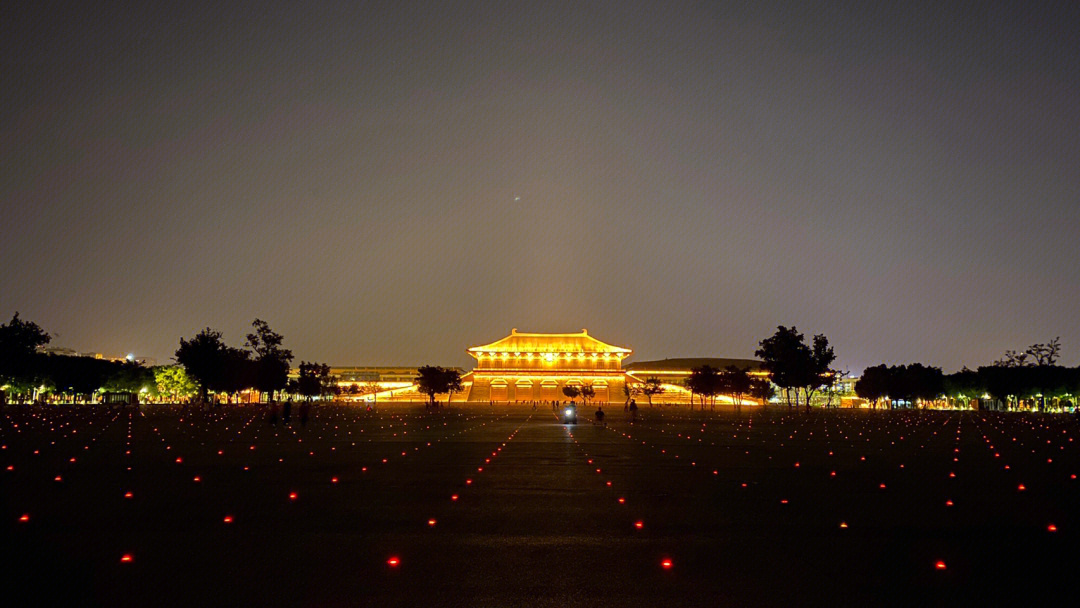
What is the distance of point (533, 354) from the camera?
158250 mm

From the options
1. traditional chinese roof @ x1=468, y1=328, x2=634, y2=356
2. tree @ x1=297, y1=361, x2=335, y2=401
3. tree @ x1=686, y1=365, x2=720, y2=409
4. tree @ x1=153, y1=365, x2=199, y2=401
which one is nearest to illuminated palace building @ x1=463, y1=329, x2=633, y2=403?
traditional chinese roof @ x1=468, y1=328, x2=634, y2=356

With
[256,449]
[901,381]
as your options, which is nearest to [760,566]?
[256,449]

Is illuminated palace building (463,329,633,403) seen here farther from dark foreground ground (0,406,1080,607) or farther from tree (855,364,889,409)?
dark foreground ground (0,406,1080,607)

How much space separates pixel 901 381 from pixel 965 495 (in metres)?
92.6

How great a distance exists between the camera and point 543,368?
15162 cm

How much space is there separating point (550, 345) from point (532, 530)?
150398 millimetres

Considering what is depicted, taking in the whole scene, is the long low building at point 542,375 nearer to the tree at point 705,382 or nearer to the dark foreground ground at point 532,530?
the tree at point 705,382

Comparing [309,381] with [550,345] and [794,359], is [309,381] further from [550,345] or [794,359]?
[550,345]

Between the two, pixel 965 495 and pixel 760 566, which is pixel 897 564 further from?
pixel 965 495

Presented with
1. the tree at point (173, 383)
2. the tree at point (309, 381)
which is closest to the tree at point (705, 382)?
the tree at point (309, 381)

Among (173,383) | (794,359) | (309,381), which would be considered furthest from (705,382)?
(173,383)

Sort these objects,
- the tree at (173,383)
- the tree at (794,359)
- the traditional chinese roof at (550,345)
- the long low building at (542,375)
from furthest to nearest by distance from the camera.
→ the traditional chinese roof at (550,345), the long low building at (542,375), the tree at (173,383), the tree at (794,359)

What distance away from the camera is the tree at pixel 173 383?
97500mm

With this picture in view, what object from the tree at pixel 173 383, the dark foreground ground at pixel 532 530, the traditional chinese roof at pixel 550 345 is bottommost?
the dark foreground ground at pixel 532 530
